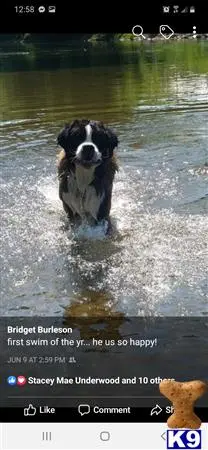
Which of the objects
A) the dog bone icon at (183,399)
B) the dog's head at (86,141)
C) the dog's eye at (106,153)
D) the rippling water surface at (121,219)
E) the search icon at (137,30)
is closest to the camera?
the dog bone icon at (183,399)

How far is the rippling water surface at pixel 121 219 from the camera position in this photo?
6289 millimetres

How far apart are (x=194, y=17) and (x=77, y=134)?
2.57 m

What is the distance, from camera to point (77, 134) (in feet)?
24.0

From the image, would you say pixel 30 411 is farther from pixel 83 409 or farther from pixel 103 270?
pixel 103 270

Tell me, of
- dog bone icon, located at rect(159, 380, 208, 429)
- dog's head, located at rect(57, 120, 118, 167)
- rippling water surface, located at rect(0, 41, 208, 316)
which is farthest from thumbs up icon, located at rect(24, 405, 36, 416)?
dog's head, located at rect(57, 120, 118, 167)

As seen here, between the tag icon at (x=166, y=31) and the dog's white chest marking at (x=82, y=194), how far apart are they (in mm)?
2617

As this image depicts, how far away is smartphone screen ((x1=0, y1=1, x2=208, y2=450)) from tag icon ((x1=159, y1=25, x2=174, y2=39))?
33mm

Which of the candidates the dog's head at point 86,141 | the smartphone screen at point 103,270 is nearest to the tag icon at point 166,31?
the smartphone screen at point 103,270

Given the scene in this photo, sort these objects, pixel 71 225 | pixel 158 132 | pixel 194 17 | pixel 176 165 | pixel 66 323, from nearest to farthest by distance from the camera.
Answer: pixel 194 17, pixel 66 323, pixel 71 225, pixel 176 165, pixel 158 132

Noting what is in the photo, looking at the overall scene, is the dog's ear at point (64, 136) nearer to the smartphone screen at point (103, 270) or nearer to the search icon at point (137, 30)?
the smartphone screen at point (103, 270)

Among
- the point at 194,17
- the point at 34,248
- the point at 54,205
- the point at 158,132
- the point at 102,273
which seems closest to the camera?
the point at 194,17

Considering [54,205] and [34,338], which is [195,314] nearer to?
[34,338]

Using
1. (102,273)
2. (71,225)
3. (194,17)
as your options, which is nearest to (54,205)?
(71,225)

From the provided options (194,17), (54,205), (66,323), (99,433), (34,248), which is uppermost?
(194,17)
